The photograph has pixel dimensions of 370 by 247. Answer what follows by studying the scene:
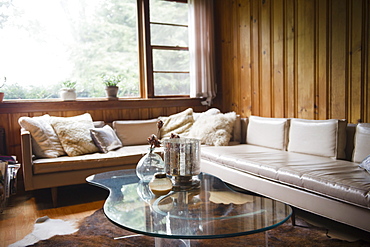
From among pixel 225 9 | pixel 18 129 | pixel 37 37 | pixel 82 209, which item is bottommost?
pixel 82 209

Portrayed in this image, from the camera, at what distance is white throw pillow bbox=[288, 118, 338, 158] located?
2.76 meters

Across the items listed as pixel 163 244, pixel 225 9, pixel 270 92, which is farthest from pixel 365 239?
pixel 225 9

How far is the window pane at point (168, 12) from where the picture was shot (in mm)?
4586

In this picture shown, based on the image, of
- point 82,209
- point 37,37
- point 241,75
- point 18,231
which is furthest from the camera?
point 241,75

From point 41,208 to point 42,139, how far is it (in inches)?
27.3

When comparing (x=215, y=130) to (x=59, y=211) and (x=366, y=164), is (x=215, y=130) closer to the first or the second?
(x=366, y=164)

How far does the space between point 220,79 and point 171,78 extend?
749mm

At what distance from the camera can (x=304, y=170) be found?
2.32 m

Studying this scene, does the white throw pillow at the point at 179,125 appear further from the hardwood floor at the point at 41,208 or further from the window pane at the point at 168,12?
the window pane at the point at 168,12

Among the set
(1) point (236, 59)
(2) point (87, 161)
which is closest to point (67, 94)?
(2) point (87, 161)

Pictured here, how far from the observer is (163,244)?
2.13 m

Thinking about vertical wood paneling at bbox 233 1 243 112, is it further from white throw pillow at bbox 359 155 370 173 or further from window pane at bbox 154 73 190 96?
white throw pillow at bbox 359 155 370 173

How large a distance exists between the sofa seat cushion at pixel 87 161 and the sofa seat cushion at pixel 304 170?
0.83 metres

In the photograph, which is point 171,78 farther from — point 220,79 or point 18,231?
point 18,231
